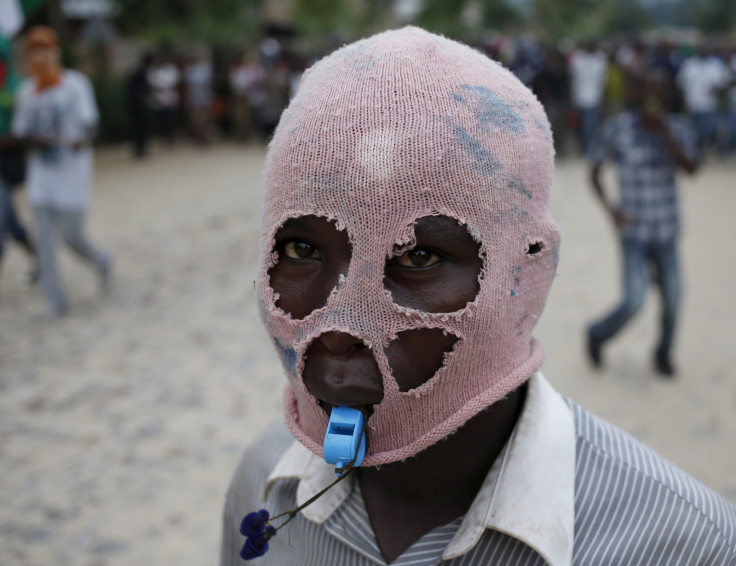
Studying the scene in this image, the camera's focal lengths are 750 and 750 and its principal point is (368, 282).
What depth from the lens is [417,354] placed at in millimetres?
1313

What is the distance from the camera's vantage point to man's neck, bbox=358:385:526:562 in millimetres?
1430

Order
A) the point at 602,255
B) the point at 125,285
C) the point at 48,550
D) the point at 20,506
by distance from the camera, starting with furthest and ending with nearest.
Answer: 1. the point at 602,255
2. the point at 125,285
3. the point at 20,506
4. the point at 48,550

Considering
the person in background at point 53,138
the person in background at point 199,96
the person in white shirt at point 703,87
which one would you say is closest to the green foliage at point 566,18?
the person in white shirt at point 703,87

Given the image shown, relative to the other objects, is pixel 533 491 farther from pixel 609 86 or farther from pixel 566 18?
pixel 566 18

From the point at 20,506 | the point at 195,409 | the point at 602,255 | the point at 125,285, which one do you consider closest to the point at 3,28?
the point at 125,285

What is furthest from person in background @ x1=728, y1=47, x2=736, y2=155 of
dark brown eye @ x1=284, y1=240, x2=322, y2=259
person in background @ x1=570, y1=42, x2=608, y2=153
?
dark brown eye @ x1=284, y1=240, x2=322, y2=259

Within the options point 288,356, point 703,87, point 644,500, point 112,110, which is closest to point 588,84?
point 703,87

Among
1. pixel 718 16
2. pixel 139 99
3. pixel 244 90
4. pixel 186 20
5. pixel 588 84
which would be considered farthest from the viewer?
pixel 718 16

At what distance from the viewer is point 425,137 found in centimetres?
125

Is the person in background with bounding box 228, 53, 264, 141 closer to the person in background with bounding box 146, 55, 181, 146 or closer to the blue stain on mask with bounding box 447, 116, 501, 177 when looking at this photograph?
the person in background with bounding box 146, 55, 181, 146

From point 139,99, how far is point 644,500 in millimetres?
15042

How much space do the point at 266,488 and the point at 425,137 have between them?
88 cm

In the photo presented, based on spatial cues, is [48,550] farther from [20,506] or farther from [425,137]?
[425,137]

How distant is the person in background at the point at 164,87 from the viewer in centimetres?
1538
